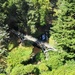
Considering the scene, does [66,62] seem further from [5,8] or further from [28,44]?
[5,8]

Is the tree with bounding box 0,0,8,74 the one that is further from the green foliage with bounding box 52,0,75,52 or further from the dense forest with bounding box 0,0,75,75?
the green foliage with bounding box 52,0,75,52

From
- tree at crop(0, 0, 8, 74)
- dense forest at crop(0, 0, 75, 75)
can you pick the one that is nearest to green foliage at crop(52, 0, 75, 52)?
dense forest at crop(0, 0, 75, 75)

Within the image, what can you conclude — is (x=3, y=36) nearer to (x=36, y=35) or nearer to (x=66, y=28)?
(x=36, y=35)

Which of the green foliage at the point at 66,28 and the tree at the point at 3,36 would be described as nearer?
the green foliage at the point at 66,28

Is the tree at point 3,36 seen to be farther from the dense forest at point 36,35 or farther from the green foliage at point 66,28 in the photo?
the green foliage at point 66,28

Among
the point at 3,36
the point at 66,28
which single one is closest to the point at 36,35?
the point at 3,36

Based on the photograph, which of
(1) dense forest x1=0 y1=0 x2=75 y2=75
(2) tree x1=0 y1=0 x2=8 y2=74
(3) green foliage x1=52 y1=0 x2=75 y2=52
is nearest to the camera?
(1) dense forest x1=0 y1=0 x2=75 y2=75

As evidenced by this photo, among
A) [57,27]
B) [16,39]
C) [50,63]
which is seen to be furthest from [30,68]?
[16,39]

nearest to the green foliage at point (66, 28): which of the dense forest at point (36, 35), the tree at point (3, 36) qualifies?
the dense forest at point (36, 35)
